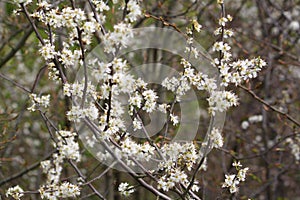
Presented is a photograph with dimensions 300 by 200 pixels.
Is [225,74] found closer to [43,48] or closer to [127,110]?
[127,110]

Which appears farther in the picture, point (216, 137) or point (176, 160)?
point (176, 160)

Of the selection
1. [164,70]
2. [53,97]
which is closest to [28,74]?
[53,97]

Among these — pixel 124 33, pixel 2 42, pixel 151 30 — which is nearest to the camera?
pixel 124 33

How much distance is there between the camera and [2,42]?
4293mm

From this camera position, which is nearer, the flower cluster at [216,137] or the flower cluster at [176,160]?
the flower cluster at [216,137]

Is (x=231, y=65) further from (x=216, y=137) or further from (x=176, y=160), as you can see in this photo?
(x=176, y=160)

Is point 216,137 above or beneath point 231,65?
beneath

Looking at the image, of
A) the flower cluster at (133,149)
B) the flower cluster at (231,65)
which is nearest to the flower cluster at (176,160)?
the flower cluster at (133,149)

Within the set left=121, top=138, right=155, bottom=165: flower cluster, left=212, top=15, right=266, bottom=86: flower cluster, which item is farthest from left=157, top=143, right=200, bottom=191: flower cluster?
left=212, top=15, right=266, bottom=86: flower cluster

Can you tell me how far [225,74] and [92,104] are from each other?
559mm

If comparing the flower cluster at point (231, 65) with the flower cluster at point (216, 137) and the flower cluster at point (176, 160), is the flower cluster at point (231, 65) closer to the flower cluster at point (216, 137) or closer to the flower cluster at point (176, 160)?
the flower cluster at point (216, 137)

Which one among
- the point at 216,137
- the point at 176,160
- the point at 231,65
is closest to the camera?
the point at 216,137

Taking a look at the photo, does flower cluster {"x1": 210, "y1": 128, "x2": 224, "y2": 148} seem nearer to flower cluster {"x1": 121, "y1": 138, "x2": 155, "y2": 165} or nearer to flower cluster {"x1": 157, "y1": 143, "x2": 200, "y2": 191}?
flower cluster {"x1": 157, "y1": 143, "x2": 200, "y2": 191}

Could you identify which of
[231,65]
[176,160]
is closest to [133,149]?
[176,160]
